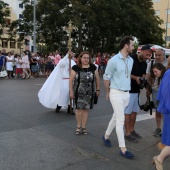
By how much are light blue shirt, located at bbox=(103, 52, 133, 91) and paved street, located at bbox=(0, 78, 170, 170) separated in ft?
3.74

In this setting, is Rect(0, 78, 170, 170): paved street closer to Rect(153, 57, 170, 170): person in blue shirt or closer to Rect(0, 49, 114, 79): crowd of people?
Rect(153, 57, 170, 170): person in blue shirt

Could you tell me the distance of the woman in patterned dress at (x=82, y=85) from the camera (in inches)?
228

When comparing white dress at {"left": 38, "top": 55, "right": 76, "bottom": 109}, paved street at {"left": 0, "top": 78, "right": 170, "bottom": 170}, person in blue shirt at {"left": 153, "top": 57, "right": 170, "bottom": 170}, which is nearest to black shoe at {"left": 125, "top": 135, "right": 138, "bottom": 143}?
paved street at {"left": 0, "top": 78, "right": 170, "bottom": 170}

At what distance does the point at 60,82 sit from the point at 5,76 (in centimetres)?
1162

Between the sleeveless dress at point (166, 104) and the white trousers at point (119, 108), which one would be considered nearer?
the sleeveless dress at point (166, 104)

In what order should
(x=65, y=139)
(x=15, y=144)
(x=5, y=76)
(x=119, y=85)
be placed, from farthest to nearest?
1. (x=5, y=76)
2. (x=65, y=139)
3. (x=15, y=144)
4. (x=119, y=85)

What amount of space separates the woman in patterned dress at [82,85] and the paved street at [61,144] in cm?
55

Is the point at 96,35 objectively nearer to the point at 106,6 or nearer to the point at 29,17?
the point at 106,6

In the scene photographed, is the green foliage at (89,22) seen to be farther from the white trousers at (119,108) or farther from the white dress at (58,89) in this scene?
the white trousers at (119,108)

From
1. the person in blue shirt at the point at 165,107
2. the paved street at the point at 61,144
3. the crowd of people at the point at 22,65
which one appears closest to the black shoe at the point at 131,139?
the paved street at the point at 61,144

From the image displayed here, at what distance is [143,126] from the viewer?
22.0 ft

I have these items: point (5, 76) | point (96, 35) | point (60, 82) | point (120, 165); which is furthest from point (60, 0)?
point (120, 165)

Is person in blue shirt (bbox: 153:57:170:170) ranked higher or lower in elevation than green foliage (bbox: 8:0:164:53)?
lower

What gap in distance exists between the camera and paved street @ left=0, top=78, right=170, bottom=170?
4.35 meters
